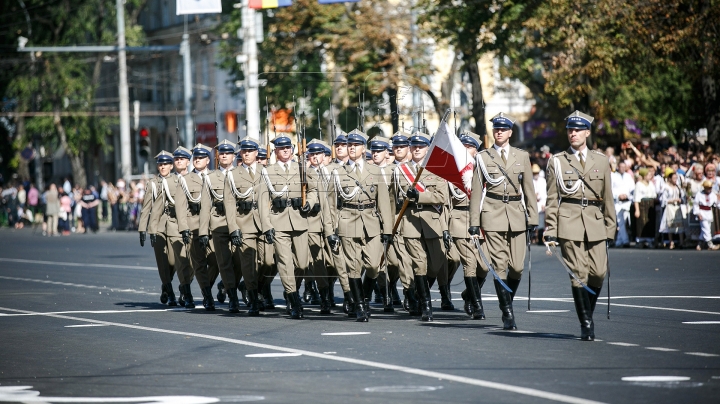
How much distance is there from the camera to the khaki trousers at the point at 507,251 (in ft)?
42.9

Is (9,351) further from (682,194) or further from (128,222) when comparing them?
(128,222)

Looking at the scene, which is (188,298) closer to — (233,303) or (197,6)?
(233,303)

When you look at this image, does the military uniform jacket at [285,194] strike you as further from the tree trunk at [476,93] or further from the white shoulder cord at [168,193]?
the tree trunk at [476,93]

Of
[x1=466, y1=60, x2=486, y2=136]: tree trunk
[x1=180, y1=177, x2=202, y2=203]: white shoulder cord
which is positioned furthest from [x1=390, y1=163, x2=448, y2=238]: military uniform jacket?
[x1=466, y1=60, x2=486, y2=136]: tree trunk

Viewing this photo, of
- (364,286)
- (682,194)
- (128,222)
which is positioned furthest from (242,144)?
(128,222)

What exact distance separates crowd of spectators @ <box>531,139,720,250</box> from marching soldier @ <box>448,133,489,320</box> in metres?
10.6

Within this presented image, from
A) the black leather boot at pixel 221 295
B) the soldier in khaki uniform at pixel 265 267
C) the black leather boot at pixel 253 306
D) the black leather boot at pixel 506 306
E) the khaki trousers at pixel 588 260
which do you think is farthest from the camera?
the black leather boot at pixel 221 295

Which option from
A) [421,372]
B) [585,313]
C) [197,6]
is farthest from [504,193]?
[197,6]

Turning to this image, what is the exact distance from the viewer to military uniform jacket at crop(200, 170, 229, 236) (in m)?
16.3

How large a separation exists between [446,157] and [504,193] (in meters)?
1.13

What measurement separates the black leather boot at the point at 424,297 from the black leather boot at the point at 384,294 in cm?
121

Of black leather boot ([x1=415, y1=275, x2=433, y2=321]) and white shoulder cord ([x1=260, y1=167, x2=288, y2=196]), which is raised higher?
white shoulder cord ([x1=260, y1=167, x2=288, y2=196])

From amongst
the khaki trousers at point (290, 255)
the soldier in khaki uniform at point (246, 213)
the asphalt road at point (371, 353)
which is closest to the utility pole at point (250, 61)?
the asphalt road at point (371, 353)

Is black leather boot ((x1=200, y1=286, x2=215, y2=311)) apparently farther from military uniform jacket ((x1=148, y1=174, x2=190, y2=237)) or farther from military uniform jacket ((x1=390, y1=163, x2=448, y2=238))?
military uniform jacket ((x1=390, y1=163, x2=448, y2=238))
